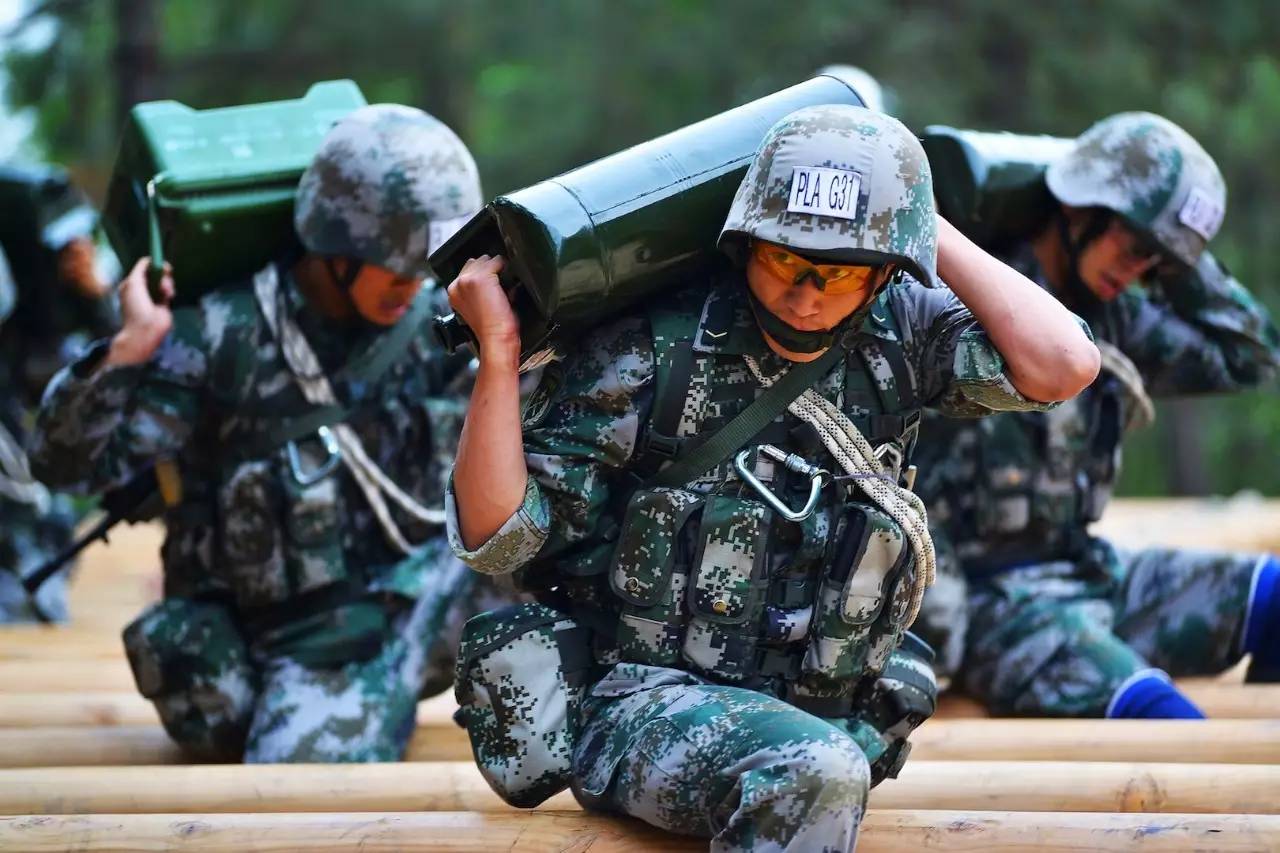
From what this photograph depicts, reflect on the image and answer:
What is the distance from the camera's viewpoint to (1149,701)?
481cm

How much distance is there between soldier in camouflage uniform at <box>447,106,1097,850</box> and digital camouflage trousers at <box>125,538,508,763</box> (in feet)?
4.21

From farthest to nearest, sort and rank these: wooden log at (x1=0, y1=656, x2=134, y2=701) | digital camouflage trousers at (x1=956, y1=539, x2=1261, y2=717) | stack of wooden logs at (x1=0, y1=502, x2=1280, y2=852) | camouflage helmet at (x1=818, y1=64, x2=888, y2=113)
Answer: wooden log at (x1=0, y1=656, x2=134, y2=701) → digital camouflage trousers at (x1=956, y1=539, x2=1261, y2=717) → camouflage helmet at (x1=818, y1=64, x2=888, y2=113) → stack of wooden logs at (x1=0, y1=502, x2=1280, y2=852)

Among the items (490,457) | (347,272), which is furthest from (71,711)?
(490,457)

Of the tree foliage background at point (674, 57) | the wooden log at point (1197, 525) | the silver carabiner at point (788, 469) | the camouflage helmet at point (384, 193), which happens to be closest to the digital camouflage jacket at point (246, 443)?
the camouflage helmet at point (384, 193)

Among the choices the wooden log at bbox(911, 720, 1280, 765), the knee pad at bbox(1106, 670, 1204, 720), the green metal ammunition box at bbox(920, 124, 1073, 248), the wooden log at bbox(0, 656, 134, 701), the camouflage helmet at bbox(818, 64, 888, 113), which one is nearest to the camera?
the camouflage helmet at bbox(818, 64, 888, 113)

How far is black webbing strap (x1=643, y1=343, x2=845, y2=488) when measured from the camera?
130 inches

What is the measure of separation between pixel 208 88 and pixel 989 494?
30.4 feet

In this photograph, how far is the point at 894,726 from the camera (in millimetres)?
3479

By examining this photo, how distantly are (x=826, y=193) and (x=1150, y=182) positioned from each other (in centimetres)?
215

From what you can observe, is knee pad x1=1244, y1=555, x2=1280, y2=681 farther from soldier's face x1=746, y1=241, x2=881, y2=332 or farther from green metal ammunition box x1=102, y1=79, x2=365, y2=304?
green metal ammunition box x1=102, y1=79, x2=365, y2=304

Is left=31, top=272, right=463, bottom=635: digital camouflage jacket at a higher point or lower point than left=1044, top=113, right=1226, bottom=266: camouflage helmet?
lower

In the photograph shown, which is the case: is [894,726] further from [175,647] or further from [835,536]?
[175,647]

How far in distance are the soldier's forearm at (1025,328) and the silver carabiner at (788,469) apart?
0.40 meters

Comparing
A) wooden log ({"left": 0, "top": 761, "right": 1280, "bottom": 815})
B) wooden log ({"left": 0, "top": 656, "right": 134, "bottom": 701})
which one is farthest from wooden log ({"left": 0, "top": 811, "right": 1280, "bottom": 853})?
wooden log ({"left": 0, "top": 656, "right": 134, "bottom": 701})
